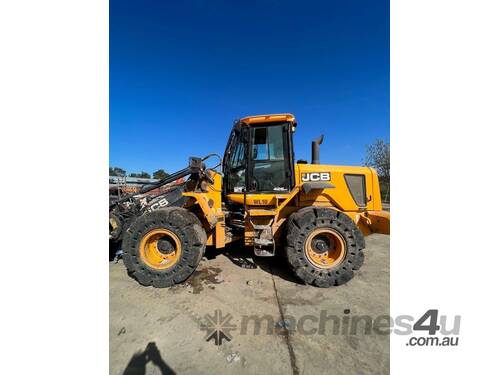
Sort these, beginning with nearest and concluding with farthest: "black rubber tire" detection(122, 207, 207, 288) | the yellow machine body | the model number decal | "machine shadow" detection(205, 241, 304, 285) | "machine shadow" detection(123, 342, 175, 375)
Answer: "machine shadow" detection(123, 342, 175, 375)
"black rubber tire" detection(122, 207, 207, 288)
"machine shadow" detection(205, 241, 304, 285)
the yellow machine body
the model number decal

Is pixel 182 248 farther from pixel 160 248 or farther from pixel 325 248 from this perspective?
pixel 325 248

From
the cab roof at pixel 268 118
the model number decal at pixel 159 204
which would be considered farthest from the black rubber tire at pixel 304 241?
the model number decal at pixel 159 204

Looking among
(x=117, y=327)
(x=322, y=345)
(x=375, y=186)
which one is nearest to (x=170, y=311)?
(x=117, y=327)

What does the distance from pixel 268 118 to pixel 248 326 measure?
318cm

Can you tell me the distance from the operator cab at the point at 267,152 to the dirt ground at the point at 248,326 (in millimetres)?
1582

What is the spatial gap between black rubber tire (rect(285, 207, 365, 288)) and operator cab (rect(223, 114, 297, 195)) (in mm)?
725

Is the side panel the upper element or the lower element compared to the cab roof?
lower

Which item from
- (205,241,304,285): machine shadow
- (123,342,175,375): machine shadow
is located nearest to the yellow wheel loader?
(205,241,304,285): machine shadow

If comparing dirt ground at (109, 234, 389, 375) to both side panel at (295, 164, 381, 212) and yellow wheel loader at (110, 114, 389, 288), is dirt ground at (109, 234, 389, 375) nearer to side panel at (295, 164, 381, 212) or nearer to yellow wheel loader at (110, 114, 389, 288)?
yellow wheel loader at (110, 114, 389, 288)

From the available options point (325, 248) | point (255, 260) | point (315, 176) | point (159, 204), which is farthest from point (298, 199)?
point (159, 204)

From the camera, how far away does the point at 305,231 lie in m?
3.21

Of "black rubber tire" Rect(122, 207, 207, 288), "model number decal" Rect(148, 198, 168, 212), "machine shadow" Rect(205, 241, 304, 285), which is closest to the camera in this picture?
"black rubber tire" Rect(122, 207, 207, 288)

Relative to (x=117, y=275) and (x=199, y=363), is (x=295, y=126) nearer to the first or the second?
(x=199, y=363)

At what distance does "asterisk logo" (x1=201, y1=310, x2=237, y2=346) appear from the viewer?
210 centimetres
